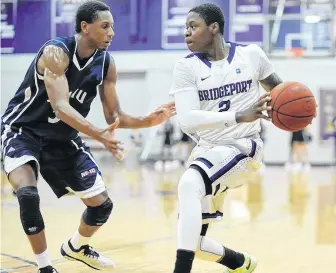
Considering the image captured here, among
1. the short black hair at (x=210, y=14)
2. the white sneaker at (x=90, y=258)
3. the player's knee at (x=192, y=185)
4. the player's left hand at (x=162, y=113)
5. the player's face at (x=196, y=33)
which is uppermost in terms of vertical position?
the short black hair at (x=210, y=14)

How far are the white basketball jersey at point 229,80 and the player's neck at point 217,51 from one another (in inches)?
1.5

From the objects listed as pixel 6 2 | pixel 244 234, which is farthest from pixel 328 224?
pixel 6 2

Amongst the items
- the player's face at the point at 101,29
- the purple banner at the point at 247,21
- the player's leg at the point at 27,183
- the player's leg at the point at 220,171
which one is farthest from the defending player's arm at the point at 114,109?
the purple banner at the point at 247,21

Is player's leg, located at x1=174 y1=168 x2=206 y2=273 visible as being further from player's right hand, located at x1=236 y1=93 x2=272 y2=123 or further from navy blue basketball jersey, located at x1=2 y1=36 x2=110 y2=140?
navy blue basketball jersey, located at x1=2 y1=36 x2=110 y2=140

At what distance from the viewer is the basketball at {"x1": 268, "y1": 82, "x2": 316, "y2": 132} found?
3098mm

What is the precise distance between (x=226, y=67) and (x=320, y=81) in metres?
13.2

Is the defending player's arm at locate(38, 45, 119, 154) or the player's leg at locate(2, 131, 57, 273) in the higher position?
the defending player's arm at locate(38, 45, 119, 154)

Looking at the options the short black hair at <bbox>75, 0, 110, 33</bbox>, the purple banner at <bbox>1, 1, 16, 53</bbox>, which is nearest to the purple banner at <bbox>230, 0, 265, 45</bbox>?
the purple banner at <bbox>1, 1, 16, 53</bbox>

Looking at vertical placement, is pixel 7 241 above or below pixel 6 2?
below

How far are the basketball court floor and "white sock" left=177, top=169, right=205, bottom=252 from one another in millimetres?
1033

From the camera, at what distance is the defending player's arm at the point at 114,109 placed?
3.98 meters

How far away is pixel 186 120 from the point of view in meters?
3.20

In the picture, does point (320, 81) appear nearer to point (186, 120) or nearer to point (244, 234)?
point (244, 234)

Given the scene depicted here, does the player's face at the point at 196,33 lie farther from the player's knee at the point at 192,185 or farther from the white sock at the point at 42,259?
the white sock at the point at 42,259
